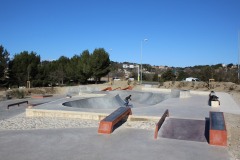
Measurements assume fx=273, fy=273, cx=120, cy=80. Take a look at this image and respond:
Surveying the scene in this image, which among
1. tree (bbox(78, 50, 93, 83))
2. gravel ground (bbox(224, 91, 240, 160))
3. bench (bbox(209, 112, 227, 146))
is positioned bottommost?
gravel ground (bbox(224, 91, 240, 160))

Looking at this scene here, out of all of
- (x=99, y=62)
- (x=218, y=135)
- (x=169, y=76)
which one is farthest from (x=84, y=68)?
(x=218, y=135)

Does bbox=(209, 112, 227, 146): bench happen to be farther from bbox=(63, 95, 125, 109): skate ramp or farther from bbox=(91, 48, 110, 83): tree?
bbox=(91, 48, 110, 83): tree

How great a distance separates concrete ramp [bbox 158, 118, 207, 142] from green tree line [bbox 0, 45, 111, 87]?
32.7m

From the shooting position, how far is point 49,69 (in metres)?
50.8

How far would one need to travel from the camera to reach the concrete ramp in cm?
1017

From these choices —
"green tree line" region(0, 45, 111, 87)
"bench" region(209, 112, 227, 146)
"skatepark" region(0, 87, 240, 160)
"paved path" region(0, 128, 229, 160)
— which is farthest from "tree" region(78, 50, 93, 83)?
"bench" region(209, 112, 227, 146)

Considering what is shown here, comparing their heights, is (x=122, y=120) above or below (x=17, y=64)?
below

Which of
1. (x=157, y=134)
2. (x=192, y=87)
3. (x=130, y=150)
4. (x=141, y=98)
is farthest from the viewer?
(x=192, y=87)

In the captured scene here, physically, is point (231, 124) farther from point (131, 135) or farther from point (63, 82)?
point (63, 82)

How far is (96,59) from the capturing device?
5050 cm

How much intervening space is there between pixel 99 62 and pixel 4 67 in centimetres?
1743

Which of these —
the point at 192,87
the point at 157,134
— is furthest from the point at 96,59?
the point at 157,134

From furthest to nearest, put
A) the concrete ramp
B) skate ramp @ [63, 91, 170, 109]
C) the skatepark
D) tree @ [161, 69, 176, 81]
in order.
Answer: tree @ [161, 69, 176, 81]
skate ramp @ [63, 91, 170, 109]
the concrete ramp
the skatepark

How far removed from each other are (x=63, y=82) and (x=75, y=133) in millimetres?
44373
